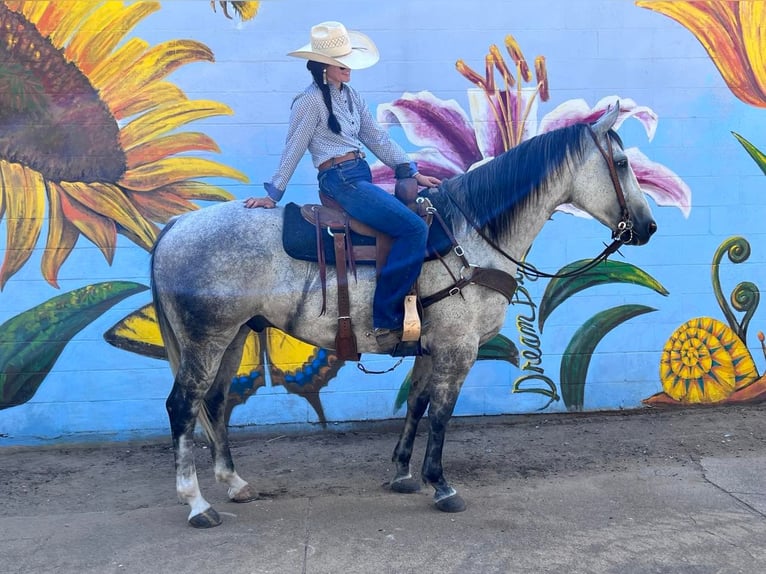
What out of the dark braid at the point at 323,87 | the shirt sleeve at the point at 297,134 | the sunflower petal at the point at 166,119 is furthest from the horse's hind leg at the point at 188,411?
the sunflower petal at the point at 166,119

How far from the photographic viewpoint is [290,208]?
3793mm

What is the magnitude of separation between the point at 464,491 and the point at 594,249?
7.86 feet

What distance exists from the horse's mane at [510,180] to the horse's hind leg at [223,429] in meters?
1.51

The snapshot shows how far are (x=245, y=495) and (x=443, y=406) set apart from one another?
1.33 m

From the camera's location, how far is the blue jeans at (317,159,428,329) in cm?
357

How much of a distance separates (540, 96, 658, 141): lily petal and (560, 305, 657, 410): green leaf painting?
4.72ft

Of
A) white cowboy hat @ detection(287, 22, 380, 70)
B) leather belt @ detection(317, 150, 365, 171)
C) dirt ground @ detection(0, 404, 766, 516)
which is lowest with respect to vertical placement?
dirt ground @ detection(0, 404, 766, 516)

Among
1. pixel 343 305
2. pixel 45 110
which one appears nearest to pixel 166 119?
pixel 45 110

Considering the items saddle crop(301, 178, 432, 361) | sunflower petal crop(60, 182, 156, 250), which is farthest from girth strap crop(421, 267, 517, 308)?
sunflower petal crop(60, 182, 156, 250)

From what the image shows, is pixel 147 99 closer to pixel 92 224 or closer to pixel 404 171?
pixel 92 224

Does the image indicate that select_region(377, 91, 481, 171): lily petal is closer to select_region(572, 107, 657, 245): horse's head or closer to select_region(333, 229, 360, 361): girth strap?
select_region(572, 107, 657, 245): horse's head

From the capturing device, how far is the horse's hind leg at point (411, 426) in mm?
4145

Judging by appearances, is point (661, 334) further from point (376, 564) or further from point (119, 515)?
point (119, 515)

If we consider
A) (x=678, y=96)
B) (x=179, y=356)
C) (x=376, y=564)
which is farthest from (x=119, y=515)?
(x=678, y=96)
